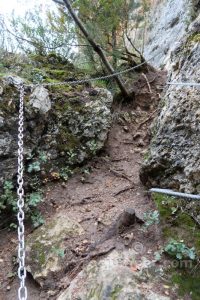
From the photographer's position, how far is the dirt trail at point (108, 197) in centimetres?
338

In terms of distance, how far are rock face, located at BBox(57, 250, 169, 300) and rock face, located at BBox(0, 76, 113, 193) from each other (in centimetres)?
198

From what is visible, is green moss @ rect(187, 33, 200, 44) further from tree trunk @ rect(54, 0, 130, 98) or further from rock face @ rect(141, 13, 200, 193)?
tree trunk @ rect(54, 0, 130, 98)

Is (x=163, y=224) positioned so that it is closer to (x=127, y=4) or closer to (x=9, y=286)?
(x=9, y=286)

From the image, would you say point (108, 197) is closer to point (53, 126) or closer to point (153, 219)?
point (153, 219)

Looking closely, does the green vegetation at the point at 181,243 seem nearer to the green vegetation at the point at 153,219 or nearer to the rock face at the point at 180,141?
the green vegetation at the point at 153,219

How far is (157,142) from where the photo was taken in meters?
4.40

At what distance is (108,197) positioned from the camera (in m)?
4.64

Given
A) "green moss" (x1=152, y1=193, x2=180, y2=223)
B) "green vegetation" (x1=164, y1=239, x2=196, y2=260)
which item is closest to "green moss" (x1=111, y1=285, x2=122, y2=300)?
"green vegetation" (x1=164, y1=239, x2=196, y2=260)

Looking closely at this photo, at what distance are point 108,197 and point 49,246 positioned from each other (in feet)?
4.14

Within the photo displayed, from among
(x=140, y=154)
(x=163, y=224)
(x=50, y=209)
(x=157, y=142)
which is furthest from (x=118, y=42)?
(x=163, y=224)

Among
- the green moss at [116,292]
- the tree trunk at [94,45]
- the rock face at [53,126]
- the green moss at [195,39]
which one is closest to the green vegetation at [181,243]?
the green moss at [116,292]

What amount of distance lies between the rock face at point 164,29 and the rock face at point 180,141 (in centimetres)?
492

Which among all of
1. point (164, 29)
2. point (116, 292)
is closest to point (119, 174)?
point (116, 292)

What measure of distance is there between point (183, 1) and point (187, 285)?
10.2 m
